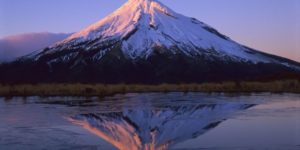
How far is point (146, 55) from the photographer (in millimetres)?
97125

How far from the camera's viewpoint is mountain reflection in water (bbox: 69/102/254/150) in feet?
30.5

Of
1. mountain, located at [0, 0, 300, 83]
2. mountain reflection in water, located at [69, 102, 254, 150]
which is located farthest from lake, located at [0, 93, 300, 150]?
mountain, located at [0, 0, 300, 83]

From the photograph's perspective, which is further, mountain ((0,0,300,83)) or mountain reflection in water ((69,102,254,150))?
mountain ((0,0,300,83))

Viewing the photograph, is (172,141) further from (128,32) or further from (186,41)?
(128,32)

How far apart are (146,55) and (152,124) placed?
8523 cm

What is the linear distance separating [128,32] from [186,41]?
46.2 feet

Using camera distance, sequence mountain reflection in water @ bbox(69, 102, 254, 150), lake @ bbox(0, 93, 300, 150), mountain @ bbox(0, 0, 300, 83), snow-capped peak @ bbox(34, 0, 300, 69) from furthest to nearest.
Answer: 1. snow-capped peak @ bbox(34, 0, 300, 69)
2. mountain @ bbox(0, 0, 300, 83)
3. mountain reflection in water @ bbox(69, 102, 254, 150)
4. lake @ bbox(0, 93, 300, 150)

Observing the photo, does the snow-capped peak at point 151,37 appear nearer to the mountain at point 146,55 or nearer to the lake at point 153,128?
the mountain at point 146,55

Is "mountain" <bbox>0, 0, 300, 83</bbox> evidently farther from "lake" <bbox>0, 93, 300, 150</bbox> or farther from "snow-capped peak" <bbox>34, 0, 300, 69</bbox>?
"lake" <bbox>0, 93, 300, 150</bbox>

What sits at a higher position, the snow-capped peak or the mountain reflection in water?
the snow-capped peak

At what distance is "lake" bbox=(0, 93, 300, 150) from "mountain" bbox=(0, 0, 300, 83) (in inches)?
2257

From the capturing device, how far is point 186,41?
102 m

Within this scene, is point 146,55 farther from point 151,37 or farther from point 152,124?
point 152,124

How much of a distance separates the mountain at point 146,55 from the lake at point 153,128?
2257 inches
